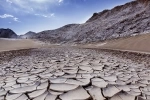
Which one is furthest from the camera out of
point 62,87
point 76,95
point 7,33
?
point 7,33

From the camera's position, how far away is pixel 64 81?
2.95 meters

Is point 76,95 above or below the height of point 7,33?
below

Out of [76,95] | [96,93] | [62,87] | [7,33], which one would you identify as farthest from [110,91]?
[7,33]

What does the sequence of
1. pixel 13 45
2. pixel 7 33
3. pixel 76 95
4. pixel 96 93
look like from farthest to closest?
1. pixel 7 33
2. pixel 13 45
3. pixel 96 93
4. pixel 76 95

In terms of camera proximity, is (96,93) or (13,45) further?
(13,45)

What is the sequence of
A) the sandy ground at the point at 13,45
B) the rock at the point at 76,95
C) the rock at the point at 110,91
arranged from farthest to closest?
1. the sandy ground at the point at 13,45
2. the rock at the point at 110,91
3. the rock at the point at 76,95

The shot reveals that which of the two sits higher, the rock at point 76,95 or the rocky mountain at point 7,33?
the rocky mountain at point 7,33

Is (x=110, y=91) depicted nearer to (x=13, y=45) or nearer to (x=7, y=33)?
(x=13, y=45)

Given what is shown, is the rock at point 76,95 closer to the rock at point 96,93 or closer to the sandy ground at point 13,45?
the rock at point 96,93

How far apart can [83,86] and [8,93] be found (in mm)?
1189

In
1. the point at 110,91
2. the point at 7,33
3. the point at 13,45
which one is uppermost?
the point at 7,33

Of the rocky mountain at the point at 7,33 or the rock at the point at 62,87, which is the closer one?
the rock at the point at 62,87

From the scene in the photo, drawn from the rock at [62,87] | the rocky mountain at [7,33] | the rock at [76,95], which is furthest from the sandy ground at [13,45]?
the rocky mountain at [7,33]

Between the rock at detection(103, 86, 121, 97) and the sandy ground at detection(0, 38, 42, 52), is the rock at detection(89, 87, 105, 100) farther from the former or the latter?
the sandy ground at detection(0, 38, 42, 52)
